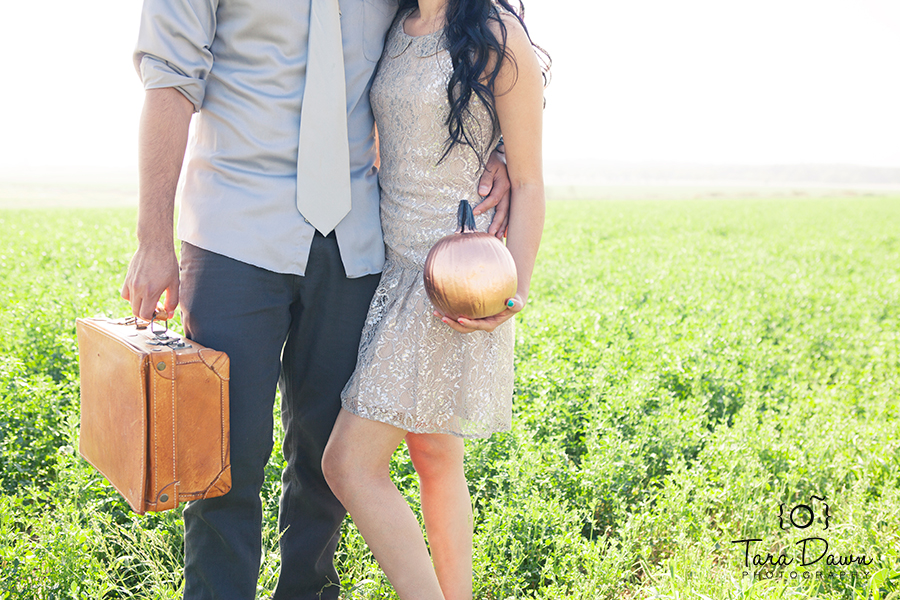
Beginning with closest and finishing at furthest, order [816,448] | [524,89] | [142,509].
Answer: [142,509] < [524,89] < [816,448]

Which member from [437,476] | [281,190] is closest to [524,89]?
[281,190]

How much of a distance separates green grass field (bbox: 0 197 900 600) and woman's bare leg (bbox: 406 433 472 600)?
0.35 meters

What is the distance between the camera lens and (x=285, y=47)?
6.27 feet

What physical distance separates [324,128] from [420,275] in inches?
20.7

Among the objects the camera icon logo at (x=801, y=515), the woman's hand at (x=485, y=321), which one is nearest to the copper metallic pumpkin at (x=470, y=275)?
the woman's hand at (x=485, y=321)

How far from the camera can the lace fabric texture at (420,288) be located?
2021 millimetres

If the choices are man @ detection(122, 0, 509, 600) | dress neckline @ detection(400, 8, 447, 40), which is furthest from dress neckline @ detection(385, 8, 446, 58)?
man @ detection(122, 0, 509, 600)

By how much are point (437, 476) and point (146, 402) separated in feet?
3.11

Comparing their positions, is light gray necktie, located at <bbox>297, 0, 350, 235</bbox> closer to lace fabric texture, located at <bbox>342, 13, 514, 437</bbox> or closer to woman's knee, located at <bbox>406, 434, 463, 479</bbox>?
lace fabric texture, located at <bbox>342, 13, 514, 437</bbox>

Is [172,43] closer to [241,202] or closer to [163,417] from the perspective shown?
[241,202]

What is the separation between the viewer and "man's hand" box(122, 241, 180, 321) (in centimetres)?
182

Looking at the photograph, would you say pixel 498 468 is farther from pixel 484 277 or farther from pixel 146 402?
pixel 146 402

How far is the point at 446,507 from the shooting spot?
2197 millimetres

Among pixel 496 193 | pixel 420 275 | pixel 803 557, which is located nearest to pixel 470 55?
pixel 496 193
